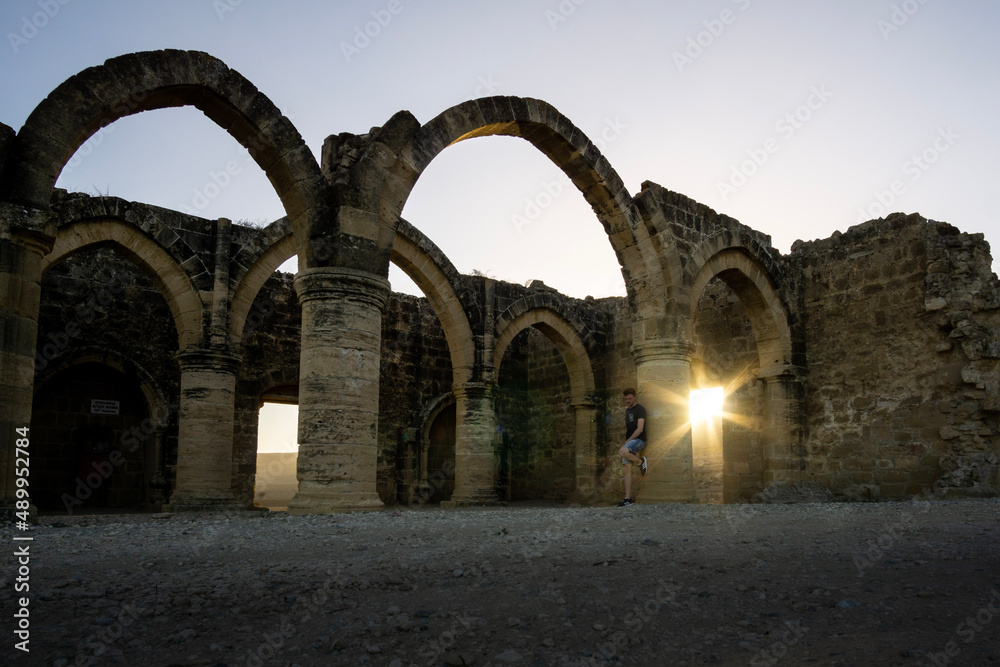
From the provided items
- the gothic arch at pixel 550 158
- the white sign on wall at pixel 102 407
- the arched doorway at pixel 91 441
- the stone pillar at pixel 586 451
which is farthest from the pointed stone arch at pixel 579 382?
the white sign on wall at pixel 102 407

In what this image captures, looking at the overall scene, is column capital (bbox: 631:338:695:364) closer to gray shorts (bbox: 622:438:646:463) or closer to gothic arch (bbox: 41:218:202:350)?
gray shorts (bbox: 622:438:646:463)

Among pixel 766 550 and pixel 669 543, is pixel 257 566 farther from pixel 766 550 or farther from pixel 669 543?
pixel 766 550

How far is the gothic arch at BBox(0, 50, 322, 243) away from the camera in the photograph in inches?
236

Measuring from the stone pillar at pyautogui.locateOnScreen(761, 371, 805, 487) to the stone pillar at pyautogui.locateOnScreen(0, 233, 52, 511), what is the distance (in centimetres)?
995

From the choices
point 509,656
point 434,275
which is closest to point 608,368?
point 434,275

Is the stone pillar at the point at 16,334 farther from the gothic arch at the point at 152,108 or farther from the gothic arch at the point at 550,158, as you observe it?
the gothic arch at the point at 550,158

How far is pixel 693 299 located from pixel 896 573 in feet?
21.9

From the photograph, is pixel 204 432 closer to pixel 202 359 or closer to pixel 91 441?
pixel 202 359

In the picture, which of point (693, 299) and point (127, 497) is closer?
point (693, 299)

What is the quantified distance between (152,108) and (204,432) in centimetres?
474

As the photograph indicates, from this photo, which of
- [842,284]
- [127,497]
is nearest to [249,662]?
[842,284]

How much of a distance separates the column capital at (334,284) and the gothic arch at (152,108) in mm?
591

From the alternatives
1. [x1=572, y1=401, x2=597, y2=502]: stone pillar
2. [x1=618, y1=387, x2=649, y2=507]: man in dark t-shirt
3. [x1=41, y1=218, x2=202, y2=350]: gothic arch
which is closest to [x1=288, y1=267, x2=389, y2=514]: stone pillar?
[x1=618, y1=387, x2=649, y2=507]: man in dark t-shirt

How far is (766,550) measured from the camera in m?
4.20
